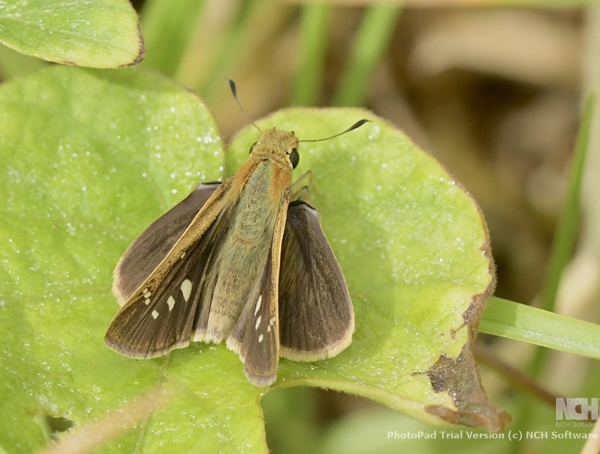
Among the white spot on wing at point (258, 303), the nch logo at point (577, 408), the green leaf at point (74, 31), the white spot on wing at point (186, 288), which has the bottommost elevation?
the nch logo at point (577, 408)

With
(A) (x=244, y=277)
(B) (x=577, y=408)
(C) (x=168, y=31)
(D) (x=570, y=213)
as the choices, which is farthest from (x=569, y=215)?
(C) (x=168, y=31)

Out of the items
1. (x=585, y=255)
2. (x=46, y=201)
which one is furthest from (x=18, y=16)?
(x=585, y=255)

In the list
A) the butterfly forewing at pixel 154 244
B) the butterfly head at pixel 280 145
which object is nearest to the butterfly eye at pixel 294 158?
the butterfly head at pixel 280 145

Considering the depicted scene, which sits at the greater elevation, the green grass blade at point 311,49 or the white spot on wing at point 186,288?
the green grass blade at point 311,49

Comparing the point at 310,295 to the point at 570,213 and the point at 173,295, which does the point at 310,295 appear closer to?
the point at 173,295

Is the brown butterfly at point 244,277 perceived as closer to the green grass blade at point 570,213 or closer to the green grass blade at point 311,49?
the green grass blade at point 570,213

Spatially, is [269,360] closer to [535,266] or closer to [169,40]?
[169,40]

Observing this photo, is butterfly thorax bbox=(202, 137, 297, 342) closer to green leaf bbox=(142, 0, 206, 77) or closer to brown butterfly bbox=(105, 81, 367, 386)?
brown butterfly bbox=(105, 81, 367, 386)
